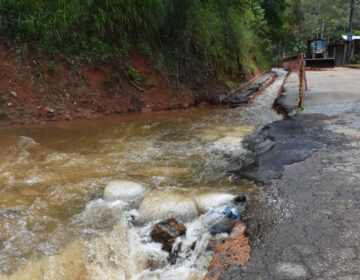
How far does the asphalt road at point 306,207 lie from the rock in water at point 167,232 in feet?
1.79

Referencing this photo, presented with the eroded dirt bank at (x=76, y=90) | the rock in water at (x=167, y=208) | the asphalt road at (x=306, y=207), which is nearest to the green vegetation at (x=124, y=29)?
the eroded dirt bank at (x=76, y=90)

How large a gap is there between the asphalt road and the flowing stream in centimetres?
34

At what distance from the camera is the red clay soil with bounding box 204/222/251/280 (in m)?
2.03

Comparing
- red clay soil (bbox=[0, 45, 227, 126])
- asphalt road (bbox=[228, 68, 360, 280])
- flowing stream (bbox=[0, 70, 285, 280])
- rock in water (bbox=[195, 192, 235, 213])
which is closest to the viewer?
asphalt road (bbox=[228, 68, 360, 280])

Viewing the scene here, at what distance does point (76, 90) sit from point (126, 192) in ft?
14.5

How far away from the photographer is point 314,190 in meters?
2.91

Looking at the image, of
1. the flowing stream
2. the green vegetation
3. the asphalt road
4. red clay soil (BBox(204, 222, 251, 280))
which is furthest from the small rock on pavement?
red clay soil (BBox(204, 222, 251, 280))

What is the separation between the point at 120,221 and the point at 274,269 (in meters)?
1.35

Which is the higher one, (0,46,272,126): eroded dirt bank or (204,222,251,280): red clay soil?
(0,46,272,126): eroded dirt bank

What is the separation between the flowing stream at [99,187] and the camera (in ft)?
7.25

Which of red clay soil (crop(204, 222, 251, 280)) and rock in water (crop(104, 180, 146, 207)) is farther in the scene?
rock in water (crop(104, 180, 146, 207))

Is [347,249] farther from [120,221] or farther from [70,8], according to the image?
[70,8]

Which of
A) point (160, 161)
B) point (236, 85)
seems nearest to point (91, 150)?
point (160, 161)

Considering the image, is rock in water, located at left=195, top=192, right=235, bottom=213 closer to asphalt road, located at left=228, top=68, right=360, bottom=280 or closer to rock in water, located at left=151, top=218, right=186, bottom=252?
asphalt road, located at left=228, top=68, right=360, bottom=280
